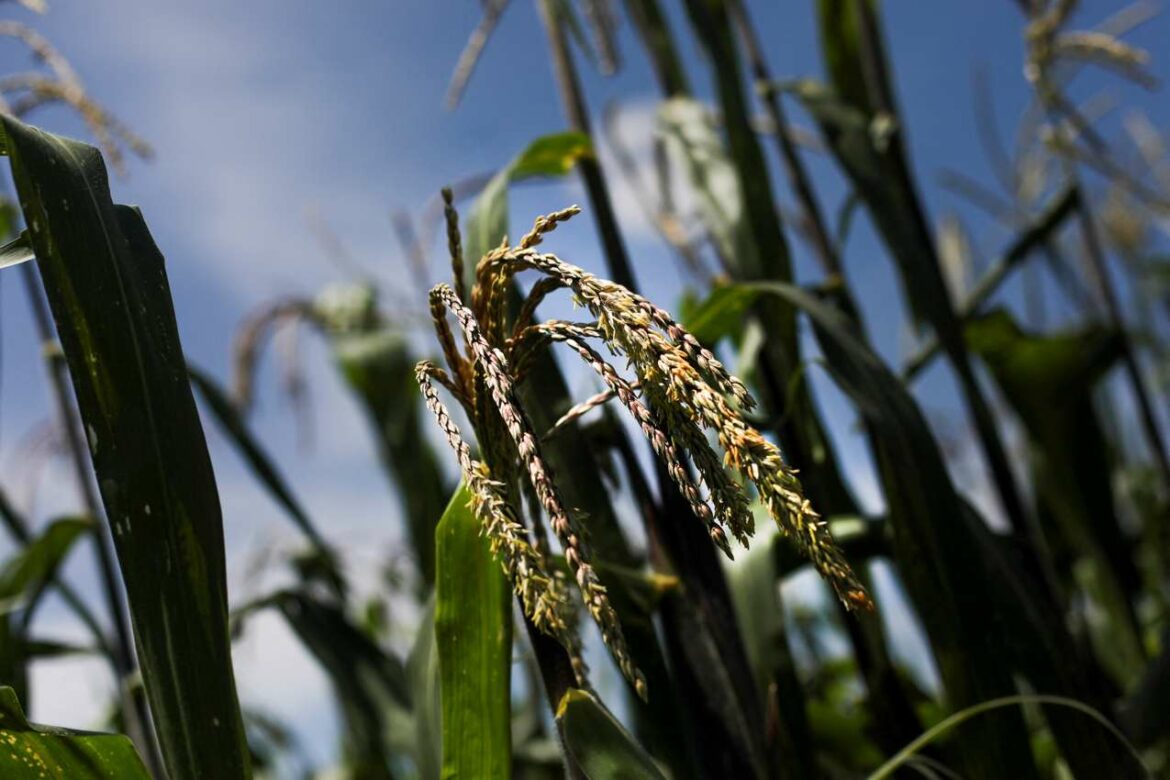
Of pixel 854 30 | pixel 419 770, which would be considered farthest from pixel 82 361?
pixel 854 30

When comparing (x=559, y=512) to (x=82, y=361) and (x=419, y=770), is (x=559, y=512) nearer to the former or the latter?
(x=82, y=361)

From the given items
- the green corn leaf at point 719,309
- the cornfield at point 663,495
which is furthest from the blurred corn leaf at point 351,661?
the green corn leaf at point 719,309

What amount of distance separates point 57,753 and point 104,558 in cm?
69

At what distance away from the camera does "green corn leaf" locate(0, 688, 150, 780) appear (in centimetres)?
47

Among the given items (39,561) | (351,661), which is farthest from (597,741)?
(39,561)

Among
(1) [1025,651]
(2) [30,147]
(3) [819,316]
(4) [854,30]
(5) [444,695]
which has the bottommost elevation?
(1) [1025,651]

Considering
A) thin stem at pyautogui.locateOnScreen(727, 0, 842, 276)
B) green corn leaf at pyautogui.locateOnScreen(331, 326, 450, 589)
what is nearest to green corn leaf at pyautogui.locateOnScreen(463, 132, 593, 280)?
thin stem at pyautogui.locateOnScreen(727, 0, 842, 276)

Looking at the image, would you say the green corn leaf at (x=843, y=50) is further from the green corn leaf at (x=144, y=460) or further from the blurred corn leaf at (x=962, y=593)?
the green corn leaf at (x=144, y=460)

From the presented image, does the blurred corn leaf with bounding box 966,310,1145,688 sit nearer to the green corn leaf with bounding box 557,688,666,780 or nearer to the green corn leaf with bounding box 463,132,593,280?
the green corn leaf with bounding box 463,132,593,280

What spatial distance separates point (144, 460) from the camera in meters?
0.47

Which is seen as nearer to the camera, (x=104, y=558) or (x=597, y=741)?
(x=597, y=741)

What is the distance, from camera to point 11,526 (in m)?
1.18

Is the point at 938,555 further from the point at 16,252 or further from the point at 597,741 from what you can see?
the point at 16,252

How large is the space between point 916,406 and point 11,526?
942 millimetres
